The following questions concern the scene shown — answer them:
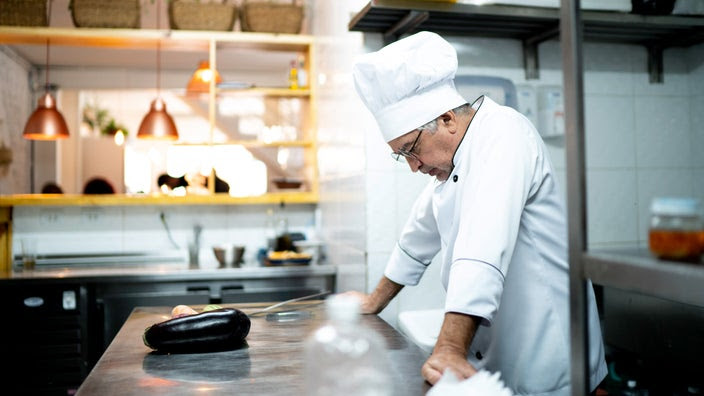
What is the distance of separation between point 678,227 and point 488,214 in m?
0.78

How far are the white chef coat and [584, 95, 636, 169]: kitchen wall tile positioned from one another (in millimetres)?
1463

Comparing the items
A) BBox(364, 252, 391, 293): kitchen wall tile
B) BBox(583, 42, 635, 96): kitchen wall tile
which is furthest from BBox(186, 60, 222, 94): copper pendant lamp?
BBox(583, 42, 635, 96): kitchen wall tile

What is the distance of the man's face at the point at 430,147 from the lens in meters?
1.74

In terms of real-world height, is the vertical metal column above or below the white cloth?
above

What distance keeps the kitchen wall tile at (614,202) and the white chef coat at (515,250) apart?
1431 millimetres

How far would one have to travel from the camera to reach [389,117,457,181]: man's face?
5.70 ft

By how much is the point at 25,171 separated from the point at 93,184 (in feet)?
11.3

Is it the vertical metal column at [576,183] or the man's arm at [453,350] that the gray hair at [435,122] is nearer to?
the man's arm at [453,350]

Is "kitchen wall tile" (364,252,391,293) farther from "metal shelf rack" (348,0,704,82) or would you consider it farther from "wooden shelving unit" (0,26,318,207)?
"wooden shelving unit" (0,26,318,207)

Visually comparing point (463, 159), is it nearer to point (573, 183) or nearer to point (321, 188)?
point (573, 183)

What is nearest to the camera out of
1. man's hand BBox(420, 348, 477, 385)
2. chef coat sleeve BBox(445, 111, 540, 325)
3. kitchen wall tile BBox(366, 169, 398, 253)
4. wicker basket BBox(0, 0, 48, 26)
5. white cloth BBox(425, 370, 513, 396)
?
white cloth BBox(425, 370, 513, 396)

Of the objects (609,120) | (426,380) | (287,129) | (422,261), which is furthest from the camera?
(287,129)

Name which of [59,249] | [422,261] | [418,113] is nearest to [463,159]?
[418,113]

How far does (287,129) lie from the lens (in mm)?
5031
